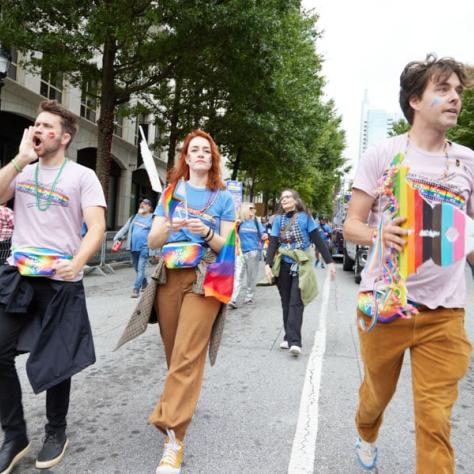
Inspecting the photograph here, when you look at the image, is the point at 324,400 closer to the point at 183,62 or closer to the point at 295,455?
the point at 295,455

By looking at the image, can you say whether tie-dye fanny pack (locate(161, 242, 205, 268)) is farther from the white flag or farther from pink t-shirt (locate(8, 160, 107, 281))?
pink t-shirt (locate(8, 160, 107, 281))

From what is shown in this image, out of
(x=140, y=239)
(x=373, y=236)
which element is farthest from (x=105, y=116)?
(x=373, y=236)

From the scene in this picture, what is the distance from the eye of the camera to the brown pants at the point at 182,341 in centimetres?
274

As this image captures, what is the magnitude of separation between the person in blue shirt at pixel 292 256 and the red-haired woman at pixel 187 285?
2630 millimetres

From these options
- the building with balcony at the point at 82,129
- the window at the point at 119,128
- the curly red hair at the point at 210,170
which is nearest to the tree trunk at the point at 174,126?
the building with balcony at the point at 82,129

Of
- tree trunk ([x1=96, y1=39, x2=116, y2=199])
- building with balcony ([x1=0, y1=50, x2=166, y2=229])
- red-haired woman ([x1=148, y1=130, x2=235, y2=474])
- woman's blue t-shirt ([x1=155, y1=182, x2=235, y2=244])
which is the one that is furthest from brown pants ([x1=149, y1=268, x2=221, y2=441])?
building with balcony ([x1=0, y1=50, x2=166, y2=229])

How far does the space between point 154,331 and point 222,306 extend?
362 cm

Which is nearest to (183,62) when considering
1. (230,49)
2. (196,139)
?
(230,49)

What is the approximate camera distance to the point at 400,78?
2.34m

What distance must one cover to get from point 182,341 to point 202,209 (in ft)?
2.65

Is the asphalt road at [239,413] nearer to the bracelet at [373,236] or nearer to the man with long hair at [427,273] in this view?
the man with long hair at [427,273]

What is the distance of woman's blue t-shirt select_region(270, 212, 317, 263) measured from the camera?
5.75 metres

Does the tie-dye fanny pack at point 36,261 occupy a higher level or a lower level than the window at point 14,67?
lower

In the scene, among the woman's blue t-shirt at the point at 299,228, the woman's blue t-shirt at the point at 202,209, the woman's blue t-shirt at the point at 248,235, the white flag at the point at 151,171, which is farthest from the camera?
the woman's blue t-shirt at the point at 248,235
